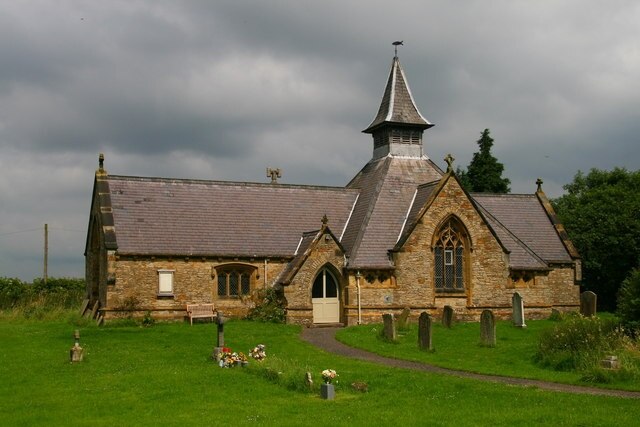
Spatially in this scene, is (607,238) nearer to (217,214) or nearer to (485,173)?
(485,173)

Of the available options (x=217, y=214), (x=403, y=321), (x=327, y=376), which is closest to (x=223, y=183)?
(x=217, y=214)

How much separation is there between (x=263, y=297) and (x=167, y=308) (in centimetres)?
454

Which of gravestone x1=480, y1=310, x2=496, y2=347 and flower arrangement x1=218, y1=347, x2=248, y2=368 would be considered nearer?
flower arrangement x1=218, y1=347, x2=248, y2=368

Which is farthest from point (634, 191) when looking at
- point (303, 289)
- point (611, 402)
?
point (611, 402)

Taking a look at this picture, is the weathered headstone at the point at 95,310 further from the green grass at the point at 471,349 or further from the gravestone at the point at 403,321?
the gravestone at the point at 403,321

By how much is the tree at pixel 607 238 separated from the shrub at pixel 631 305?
89.7ft

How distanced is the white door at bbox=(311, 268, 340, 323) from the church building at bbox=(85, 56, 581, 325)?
2.2 inches

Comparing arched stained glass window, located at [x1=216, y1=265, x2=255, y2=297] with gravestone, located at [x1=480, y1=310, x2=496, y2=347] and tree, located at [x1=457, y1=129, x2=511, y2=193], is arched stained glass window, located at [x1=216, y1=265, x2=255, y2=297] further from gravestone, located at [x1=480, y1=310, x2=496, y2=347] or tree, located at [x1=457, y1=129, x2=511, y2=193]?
tree, located at [x1=457, y1=129, x2=511, y2=193]

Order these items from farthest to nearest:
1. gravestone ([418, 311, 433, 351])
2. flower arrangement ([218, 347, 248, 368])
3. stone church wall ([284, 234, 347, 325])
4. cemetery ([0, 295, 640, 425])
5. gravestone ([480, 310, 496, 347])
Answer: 1. stone church wall ([284, 234, 347, 325])
2. gravestone ([480, 310, 496, 347])
3. gravestone ([418, 311, 433, 351])
4. flower arrangement ([218, 347, 248, 368])
5. cemetery ([0, 295, 640, 425])

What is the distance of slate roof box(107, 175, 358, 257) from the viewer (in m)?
36.2

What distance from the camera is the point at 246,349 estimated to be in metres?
25.9

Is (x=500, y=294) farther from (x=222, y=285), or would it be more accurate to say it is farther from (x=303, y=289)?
(x=222, y=285)

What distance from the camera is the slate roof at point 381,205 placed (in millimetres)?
36688

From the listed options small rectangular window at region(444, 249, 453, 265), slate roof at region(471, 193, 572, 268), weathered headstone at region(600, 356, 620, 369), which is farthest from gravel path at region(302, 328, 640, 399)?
slate roof at region(471, 193, 572, 268)
